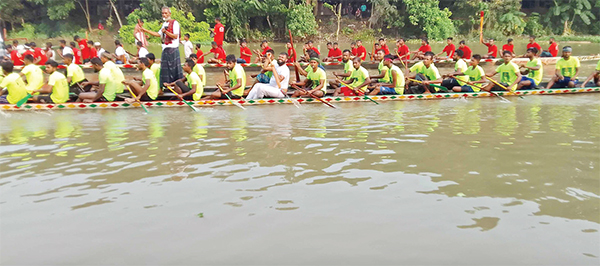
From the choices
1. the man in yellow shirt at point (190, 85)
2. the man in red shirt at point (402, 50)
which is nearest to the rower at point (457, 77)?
the man in yellow shirt at point (190, 85)

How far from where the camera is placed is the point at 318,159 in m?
5.87

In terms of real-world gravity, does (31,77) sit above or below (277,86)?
above

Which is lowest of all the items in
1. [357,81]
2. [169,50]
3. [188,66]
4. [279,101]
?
[279,101]

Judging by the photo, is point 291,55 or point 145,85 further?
point 291,55

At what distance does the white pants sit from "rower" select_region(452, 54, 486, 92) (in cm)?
391

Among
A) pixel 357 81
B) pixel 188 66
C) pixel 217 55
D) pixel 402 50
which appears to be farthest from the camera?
pixel 402 50

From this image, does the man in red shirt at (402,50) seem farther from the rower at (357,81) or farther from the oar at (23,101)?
the oar at (23,101)

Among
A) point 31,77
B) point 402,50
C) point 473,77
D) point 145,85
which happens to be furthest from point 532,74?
point 31,77

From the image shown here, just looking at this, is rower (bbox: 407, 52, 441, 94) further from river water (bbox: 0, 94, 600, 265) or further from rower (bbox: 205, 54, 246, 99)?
rower (bbox: 205, 54, 246, 99)

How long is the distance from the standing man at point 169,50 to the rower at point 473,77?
590 centimetres

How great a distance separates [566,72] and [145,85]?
9.33 meters

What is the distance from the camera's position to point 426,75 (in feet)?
34.7

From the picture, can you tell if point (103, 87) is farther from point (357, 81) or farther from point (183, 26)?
point (183, 26)

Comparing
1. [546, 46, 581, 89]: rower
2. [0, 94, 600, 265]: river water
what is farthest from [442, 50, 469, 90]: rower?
[0, 94, 600, 265]: river water
